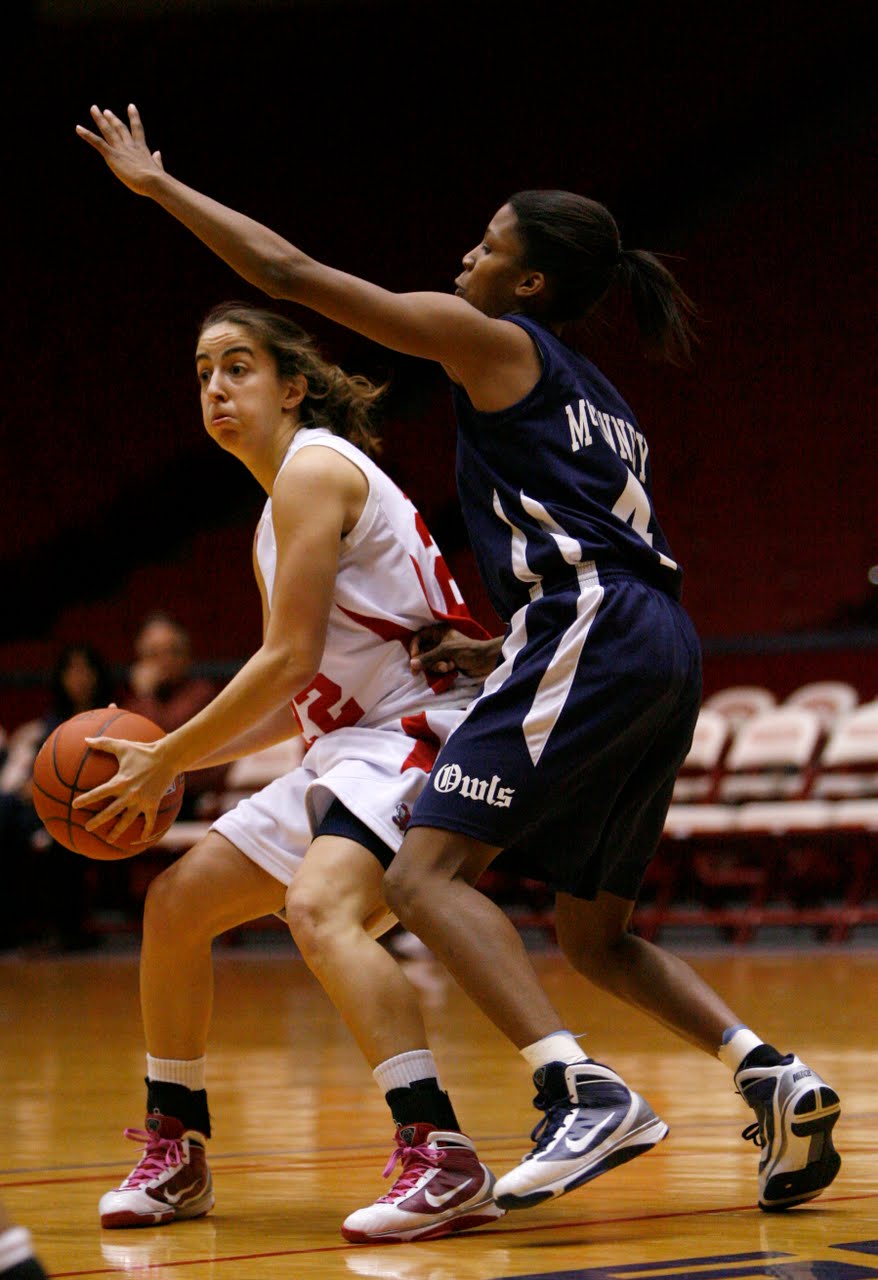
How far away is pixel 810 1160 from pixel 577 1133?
42cm

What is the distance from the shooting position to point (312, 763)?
129 inches

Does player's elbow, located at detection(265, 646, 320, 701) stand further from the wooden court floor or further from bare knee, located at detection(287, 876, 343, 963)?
the wooden court floor

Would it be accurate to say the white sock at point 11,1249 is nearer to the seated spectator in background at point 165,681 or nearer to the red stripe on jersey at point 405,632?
the red stripe on jersey at point 405,632

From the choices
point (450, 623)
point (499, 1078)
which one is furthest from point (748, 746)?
point (450, 623)

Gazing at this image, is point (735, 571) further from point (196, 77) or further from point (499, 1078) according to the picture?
point (499, 1078)

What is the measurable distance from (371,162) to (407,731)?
48.3ft

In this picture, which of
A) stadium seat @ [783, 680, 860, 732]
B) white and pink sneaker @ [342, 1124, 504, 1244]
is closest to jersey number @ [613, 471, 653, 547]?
white and pink sneaker @ [342, 1124, 504, 1244]

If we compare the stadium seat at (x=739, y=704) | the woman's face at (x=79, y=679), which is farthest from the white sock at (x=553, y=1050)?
the stadium seat at (x=739, y=704)

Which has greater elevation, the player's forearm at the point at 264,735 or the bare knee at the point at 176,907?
the player's forearm at the point at 264,735

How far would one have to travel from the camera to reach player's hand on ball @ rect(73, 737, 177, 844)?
10.1ft

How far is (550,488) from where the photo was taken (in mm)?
2992

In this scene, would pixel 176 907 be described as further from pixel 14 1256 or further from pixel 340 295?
pixel 14 1256

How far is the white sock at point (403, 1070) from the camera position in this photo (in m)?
2.91

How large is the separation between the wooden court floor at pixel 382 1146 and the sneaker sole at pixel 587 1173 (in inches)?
2.7
